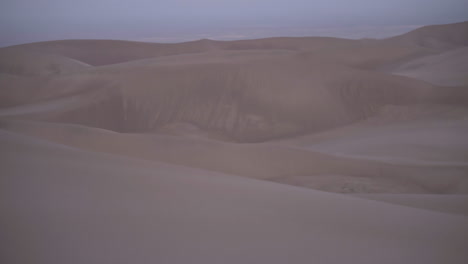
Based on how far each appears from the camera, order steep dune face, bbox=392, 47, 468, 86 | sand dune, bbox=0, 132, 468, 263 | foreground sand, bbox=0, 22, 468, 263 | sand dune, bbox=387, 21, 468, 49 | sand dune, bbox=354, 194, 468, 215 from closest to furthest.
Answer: sand dune, bbox=0, 132, 468, 263 < foreground sand, bbox=0, 22, 468, 263 < sand dune, bbox=354, 194, 468, 215 < steep dune face, bbox=392, 47, 468, 86 < sand dune, bbox=387, 21, 468, 49

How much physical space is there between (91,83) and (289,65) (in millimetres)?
7771

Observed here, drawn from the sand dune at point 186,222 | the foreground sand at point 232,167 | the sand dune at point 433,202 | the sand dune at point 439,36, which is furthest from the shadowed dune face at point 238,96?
the sand dune at point 439,36

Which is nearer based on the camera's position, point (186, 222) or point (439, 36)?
point (186, 222)

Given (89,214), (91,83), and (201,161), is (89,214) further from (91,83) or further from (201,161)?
(91,83)

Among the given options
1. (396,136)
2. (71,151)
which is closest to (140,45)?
(396,136)

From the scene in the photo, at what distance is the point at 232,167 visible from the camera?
16.3 feet

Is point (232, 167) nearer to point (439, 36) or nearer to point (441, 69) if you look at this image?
point (441, 69)

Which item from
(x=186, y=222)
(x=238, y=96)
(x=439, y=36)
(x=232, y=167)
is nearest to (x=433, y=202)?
(x=186, y=222)

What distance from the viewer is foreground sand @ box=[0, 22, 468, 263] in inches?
63.9

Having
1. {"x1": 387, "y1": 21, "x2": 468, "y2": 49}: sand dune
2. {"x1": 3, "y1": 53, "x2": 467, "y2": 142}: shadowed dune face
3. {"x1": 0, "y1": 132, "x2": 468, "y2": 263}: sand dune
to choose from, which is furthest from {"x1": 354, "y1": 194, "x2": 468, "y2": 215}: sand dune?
{"x1": 387, "y1": 21, "x2": 468, "y2": 49}: sand dune

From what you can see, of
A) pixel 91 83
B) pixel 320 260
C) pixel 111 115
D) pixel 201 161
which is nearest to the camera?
pixel 320 260

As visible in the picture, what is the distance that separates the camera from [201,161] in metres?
5.07

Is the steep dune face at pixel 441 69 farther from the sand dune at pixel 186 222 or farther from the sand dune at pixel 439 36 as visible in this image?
the sand dune at pixel 186 222

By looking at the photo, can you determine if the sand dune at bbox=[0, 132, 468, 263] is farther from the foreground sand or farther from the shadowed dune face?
the shadowed dune face
